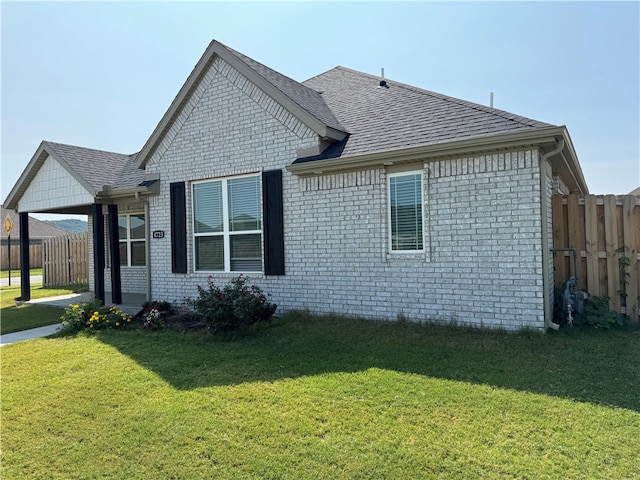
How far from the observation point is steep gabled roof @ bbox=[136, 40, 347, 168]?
8.07 meters

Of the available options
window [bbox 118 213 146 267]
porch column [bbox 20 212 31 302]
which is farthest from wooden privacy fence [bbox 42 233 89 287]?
window [bbox 118 213 146 267]

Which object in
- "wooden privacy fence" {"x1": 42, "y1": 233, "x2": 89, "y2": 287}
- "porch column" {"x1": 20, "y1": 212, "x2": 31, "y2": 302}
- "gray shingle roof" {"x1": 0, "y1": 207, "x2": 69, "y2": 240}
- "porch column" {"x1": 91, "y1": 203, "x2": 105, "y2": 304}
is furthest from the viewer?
"gray shingle roof" {"x1": 0, "y1": 207, "x2": 69, "y2": 240}

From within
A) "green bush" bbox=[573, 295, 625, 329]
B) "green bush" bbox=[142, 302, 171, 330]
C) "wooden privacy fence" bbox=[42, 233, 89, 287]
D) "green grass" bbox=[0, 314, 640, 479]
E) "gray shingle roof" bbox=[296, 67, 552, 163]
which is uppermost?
"gray shingle roof" bbox=[296, 67, 552, 163]

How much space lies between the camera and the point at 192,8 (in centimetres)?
947

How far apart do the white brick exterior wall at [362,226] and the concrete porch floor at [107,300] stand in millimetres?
757

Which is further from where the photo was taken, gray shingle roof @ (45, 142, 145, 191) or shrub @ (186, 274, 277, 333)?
gray shingle roof @ (45, 142, 145, 191)

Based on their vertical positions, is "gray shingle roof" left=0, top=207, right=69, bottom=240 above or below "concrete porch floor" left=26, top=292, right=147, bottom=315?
above

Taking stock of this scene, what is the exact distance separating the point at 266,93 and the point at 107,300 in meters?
7.76

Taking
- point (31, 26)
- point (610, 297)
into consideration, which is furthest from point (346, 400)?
point (31, 26)

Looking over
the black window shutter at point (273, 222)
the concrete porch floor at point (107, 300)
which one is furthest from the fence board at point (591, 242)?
the concrete porch floor at point (107, 300)

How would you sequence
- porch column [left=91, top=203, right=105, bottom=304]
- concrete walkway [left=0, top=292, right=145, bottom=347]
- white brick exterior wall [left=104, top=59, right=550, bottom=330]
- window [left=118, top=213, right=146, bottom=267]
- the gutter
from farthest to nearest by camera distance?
window [left=118, top=213, right=146, bottom=267], porch column [left=91, top=203, right=105, bottom=304], concrete walkway [left=0, top=292, right=145, bottom=347], white brick exterior wall [left=104, top=59, right=550, bottom=330], the gutter

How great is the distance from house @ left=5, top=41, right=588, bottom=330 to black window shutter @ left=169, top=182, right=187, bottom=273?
0.03m

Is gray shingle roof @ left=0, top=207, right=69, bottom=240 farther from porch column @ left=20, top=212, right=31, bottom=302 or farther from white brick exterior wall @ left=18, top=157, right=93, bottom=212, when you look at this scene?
white brick exterior wall @ left=18, top=157, right=93, bottom=212

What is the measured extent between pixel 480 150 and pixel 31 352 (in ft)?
26.2
